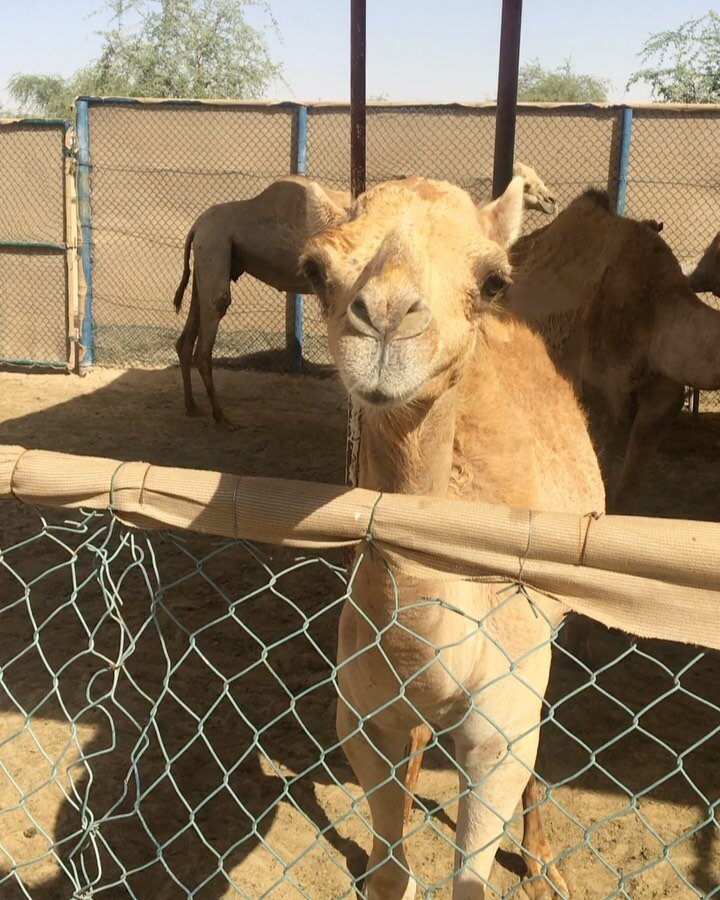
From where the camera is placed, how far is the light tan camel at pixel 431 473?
156 centimetres

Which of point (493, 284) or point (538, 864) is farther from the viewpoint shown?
point (538, 864)

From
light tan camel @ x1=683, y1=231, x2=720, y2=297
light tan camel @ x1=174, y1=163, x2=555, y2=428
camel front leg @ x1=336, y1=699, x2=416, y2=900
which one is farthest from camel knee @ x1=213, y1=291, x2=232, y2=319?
camel front leg @ x1=336, y1=699, x2=416, y2=900

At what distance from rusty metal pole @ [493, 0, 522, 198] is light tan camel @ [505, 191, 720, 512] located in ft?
2.73

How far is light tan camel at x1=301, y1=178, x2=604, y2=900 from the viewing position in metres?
1.56

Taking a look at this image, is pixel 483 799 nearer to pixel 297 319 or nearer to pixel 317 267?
pixel 317 267

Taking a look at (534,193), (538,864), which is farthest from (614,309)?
(534,193)

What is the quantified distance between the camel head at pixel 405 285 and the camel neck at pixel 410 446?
6 cm

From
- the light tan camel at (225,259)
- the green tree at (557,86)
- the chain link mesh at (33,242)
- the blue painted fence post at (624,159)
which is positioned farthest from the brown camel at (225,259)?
the green tree at (557,86)

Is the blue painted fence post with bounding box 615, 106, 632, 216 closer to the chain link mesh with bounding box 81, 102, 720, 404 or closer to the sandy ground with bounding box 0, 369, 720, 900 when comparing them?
the chain link mesh with bounding box 81, 102, 720, 404

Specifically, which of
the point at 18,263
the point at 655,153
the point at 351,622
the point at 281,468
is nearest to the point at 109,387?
the point at 18,263

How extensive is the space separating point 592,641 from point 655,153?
621 cm

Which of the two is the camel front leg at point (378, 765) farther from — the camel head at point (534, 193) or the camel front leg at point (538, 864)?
the camel head at point (534, 193)

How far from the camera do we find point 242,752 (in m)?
3.32

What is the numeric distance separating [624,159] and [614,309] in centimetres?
498
